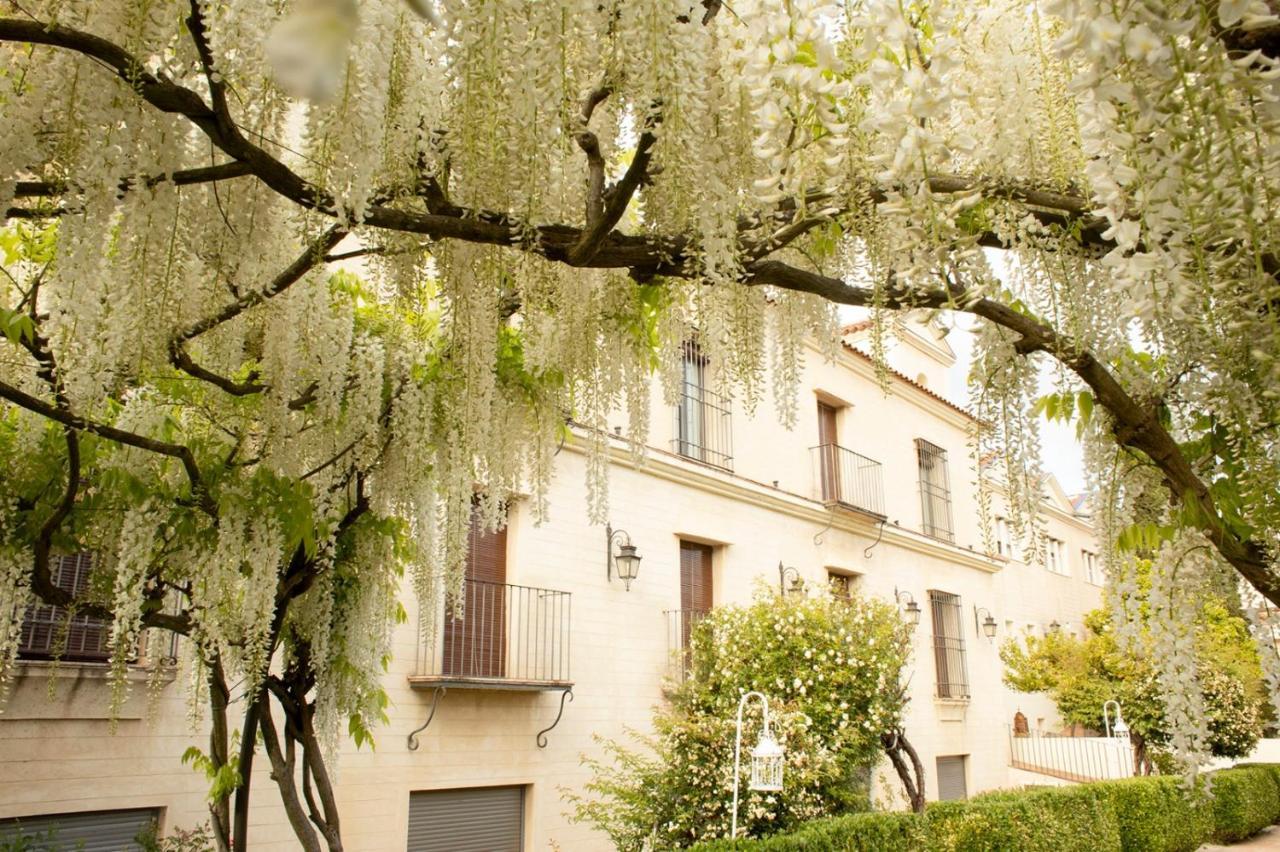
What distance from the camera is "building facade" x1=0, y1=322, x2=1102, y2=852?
498 cm

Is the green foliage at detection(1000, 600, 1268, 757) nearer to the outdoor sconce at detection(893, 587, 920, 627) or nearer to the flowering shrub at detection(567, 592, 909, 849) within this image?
the outdoor sconce at detection(893, 587, 920, 627)

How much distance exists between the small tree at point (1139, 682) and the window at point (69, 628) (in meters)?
11.1

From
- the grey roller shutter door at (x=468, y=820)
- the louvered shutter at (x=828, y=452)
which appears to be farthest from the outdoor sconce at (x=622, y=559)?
the louvered shutter at (x=828, y=452)

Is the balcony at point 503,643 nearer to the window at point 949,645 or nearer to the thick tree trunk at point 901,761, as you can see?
the thick tree trunk at point 901,761

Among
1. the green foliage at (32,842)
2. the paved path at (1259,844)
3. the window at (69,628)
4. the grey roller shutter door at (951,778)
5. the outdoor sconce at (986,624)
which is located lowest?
the paved path at (1259,844)

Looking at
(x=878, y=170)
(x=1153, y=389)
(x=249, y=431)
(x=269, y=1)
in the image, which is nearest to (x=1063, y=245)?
(x=1153, y=389)

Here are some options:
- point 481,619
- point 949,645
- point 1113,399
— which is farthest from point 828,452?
point 1113,399

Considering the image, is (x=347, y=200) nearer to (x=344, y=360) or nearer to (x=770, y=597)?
(x=344, y=360)

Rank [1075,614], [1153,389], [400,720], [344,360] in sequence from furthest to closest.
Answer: [1075,614] → [400,720] → [344,360] → [1153,389]

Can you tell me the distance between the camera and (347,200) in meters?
2.08

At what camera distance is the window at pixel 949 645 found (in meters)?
12.4

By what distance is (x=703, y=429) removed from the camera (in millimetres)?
9516

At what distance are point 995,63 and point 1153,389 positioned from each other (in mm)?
1006

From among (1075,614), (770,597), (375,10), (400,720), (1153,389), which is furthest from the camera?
(1075,614)
